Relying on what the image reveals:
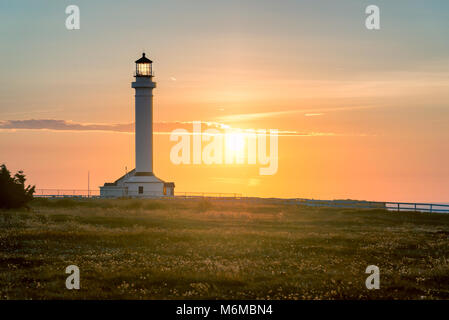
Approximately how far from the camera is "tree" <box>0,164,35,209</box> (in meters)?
54.3

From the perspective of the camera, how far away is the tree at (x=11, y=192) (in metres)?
54.3

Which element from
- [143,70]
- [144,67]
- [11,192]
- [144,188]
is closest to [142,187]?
[144,188]

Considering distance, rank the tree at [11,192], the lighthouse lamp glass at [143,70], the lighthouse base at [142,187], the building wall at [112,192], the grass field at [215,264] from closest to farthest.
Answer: the grass field at [215,264]
the tree at [11,192]
the lighthouse lamp glass at [143,70]
the lighthouse base at [142,187]
the building wall at [112,192]

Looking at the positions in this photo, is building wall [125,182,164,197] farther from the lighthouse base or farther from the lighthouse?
the lighthouse

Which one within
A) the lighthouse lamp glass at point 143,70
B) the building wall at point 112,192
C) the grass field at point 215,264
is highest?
the lighthouse lamp glass at point 143,70

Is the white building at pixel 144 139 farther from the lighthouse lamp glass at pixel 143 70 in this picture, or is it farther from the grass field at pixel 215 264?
the grass field at pixel 215 264

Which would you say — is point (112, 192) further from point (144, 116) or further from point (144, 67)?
point (144, 67)

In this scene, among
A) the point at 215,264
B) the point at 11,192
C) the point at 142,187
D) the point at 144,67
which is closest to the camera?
the point at 215,264

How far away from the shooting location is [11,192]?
5469 centimetres

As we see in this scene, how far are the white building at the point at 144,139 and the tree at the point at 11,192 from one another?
27.0 m

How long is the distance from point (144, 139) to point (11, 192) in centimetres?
3099

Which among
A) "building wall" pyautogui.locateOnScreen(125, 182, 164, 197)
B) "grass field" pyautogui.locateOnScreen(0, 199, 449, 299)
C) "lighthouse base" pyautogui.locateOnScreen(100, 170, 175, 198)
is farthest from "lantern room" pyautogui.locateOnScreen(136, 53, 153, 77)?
"grass field" pyautogui.locateOnScreen(0, 199, 449, 299)

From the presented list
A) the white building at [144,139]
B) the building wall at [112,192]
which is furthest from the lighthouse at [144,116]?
the building wall at [112,192]

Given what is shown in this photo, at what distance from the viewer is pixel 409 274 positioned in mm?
20812
